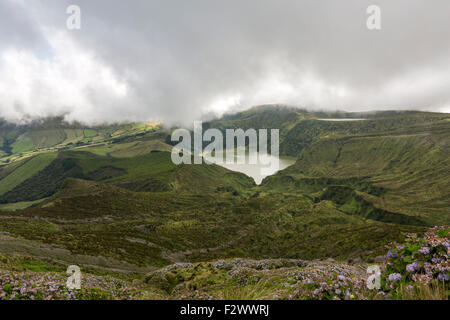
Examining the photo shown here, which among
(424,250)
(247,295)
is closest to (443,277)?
(424,250)

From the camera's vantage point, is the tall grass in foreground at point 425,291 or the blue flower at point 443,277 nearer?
the tall grass in foreground at point 425,291

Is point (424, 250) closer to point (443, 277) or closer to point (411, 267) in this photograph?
point (411, 267)

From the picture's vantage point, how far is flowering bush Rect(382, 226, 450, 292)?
5641 millimetres

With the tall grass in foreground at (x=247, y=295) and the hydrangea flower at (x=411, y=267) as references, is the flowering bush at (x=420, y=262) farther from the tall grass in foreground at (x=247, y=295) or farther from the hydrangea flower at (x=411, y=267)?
the tall grass in foreground at (x=247, y=295)

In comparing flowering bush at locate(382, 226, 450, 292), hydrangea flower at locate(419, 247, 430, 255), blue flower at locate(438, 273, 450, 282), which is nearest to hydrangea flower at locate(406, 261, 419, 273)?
flowering bush at locate(382, 226, 450, 292)

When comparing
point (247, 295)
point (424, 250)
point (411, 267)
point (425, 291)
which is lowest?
point (247, 295)

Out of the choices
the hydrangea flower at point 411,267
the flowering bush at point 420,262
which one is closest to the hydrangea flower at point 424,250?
the flowering bush at point 420,262

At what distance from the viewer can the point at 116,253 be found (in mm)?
61219

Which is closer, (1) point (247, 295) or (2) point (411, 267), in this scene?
(2) point (411, 267)

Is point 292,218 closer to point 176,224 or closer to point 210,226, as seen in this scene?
point 210,226

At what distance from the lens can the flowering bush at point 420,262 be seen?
5.64 metres

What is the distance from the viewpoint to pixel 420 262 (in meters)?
6.23
